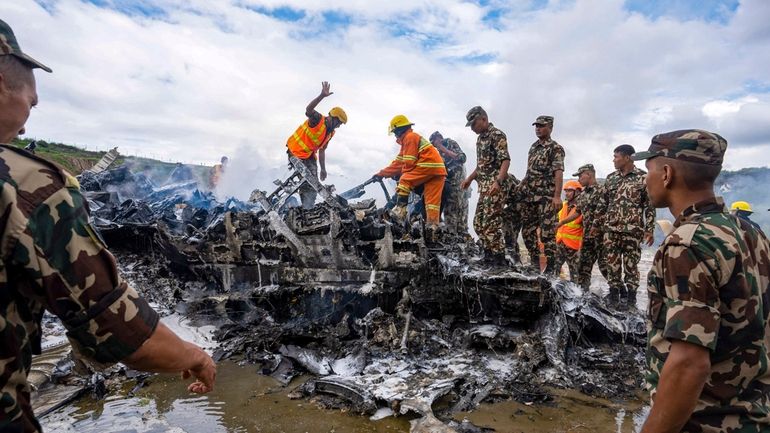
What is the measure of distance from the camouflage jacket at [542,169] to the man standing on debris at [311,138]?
3440 mm

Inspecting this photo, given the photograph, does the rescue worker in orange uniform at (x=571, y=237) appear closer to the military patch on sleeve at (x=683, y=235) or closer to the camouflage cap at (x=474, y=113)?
the camouflage cap at (x=474, y=113)

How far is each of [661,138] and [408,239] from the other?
3666 mm

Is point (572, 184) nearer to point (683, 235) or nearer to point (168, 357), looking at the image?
point (683, 235)

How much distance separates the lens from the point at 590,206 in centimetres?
646

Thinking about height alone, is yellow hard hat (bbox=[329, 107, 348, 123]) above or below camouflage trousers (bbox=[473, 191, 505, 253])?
above

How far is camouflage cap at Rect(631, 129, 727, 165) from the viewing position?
1.43 meters

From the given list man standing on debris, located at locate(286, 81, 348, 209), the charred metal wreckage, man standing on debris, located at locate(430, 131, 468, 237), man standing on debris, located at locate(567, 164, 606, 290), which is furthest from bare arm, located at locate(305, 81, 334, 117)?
man standing on debris, located at locate(567, 164, 606, 290)

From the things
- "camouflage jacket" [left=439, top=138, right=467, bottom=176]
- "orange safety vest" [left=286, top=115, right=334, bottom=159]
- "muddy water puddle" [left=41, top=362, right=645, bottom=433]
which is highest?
"orange safety vest" [left=286, top=115, right=334, bottom=159]

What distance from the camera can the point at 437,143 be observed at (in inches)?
322

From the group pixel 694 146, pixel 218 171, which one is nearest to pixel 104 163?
pixel 218 171

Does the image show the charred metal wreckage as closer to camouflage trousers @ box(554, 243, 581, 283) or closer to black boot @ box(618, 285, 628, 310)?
black boot @ box(618, 285, 628, 310)

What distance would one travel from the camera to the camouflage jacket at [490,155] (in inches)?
222

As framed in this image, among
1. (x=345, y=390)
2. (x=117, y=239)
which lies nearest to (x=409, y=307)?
(x=345, y=390)

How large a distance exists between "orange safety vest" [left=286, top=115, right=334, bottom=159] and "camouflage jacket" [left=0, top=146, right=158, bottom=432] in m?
6.69
